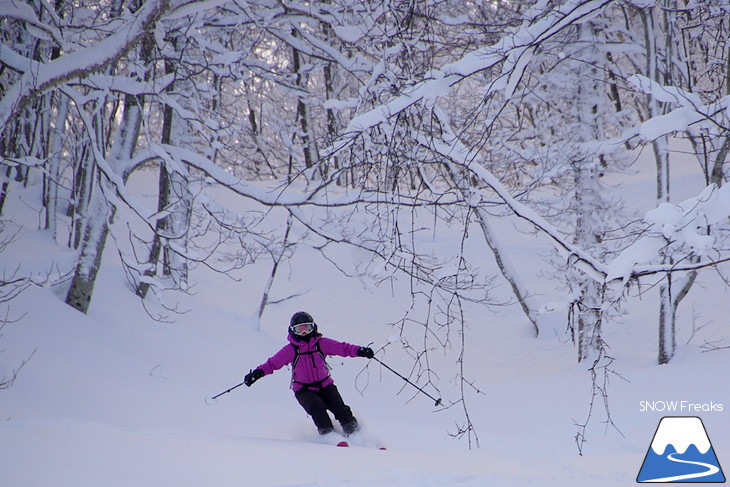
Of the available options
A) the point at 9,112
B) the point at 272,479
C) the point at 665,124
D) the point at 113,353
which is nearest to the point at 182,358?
the point at 113,353

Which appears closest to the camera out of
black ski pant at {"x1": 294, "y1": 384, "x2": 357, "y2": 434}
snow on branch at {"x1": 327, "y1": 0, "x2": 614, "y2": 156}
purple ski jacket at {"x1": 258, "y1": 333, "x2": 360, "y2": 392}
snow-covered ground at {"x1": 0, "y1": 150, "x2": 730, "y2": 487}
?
snow on branch at {"x1": 327, "y1": 0, "x2": 614, "y2": 156}

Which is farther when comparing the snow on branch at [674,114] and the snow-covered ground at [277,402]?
the snow-covered ground at [277,402]

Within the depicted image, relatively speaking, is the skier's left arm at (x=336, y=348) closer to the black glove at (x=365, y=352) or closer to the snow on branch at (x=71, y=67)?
the black glove at (x=365, y=352)

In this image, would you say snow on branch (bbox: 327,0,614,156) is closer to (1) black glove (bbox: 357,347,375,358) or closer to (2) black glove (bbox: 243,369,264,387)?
(1) black glove (bbox: 357,347,375,358)

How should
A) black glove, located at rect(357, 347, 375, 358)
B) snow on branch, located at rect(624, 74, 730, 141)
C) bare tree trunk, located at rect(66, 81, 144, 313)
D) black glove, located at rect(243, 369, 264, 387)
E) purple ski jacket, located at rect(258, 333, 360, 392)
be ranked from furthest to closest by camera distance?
bare tree trunk, located at rect(66, 81, 144, 313) → purple ski jacket, located at rect(258, 333, 360, 392) → black glove, located at rect(243, 369, 264, 387) → black glove, located at rect(357, 347, 375, 358) → snow on branch, located at rect(624, 74, 730, 141)

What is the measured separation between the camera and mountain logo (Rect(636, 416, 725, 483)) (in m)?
4.29

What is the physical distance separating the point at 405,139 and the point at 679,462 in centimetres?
298

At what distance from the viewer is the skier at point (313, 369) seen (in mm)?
7004

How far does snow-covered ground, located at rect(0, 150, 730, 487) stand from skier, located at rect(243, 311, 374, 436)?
240 millimetres

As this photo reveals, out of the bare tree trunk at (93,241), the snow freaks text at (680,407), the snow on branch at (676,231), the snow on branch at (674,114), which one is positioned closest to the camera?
the snow on branch at (676,231)

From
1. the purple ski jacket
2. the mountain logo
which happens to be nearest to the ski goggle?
the purple ski jacket

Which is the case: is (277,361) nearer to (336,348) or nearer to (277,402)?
(336,348)

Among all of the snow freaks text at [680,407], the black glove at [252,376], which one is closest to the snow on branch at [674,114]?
the black glove at [252,376]

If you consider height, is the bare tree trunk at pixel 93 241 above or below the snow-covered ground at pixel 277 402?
above
